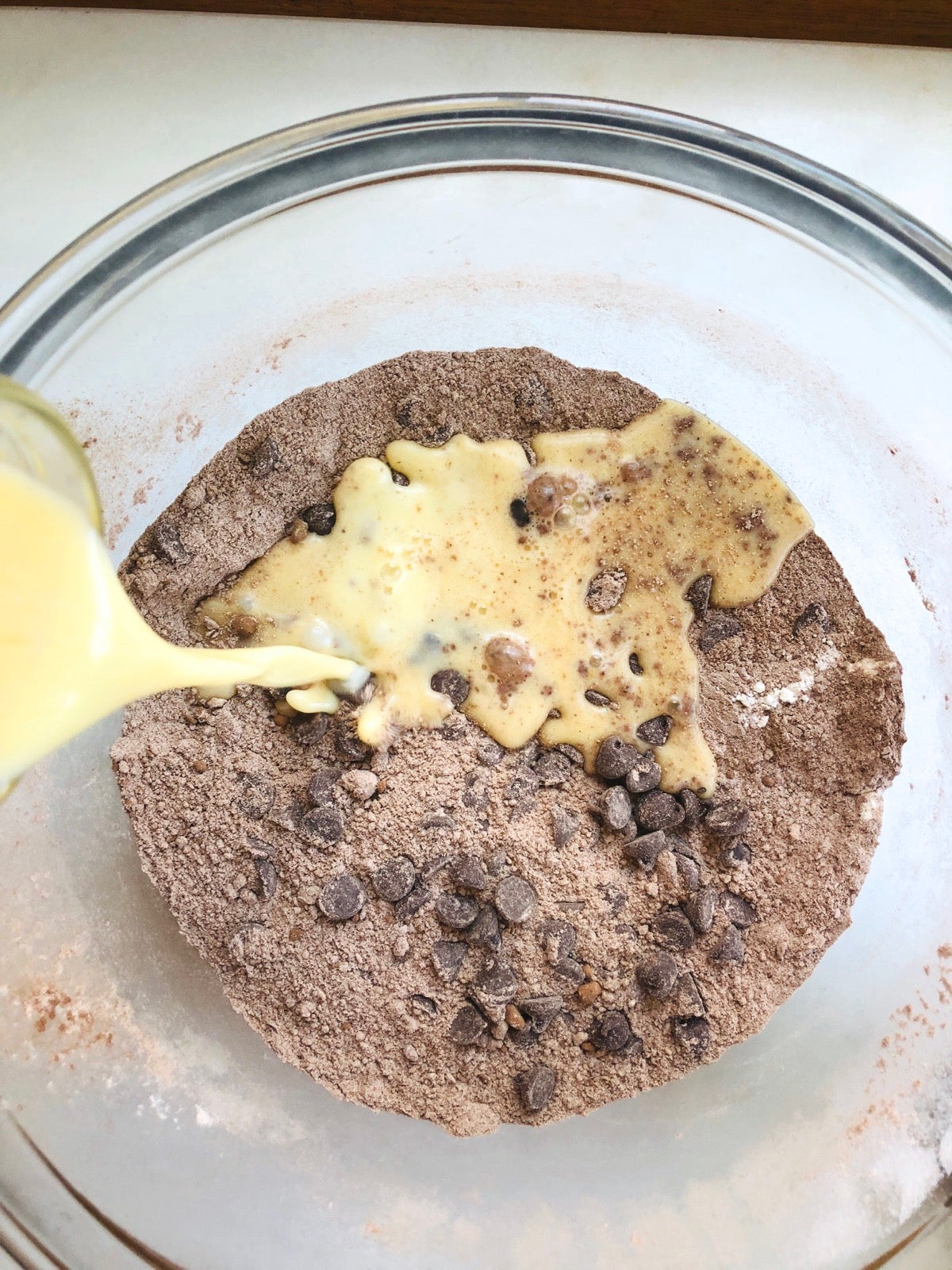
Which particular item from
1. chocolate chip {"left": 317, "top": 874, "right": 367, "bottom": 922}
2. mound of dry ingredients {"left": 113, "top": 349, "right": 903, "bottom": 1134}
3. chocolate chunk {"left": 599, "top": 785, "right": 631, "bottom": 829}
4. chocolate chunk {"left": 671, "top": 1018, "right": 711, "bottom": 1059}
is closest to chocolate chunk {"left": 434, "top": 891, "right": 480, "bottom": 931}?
mound of dry ingredients {"left": 113, "top": 349, "right": 903, "bottom": 1134}

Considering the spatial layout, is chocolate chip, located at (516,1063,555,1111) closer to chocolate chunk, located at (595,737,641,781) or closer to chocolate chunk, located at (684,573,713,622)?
chocolate chunk, located at (595,737,641,781)

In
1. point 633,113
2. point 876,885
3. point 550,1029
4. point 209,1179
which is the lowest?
point 209,1179

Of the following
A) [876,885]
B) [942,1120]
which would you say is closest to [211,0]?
[876,885]

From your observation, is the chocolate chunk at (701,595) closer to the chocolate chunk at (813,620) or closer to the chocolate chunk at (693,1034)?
the chocolate chunk at (813,620)

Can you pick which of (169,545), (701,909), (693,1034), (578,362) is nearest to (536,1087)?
(693,1034)

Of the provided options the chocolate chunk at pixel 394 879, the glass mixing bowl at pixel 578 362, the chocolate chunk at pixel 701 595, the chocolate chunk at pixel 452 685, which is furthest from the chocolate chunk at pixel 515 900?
the chocolate chunk at pixel 701 595

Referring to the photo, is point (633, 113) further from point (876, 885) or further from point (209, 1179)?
point (209, 1179)
